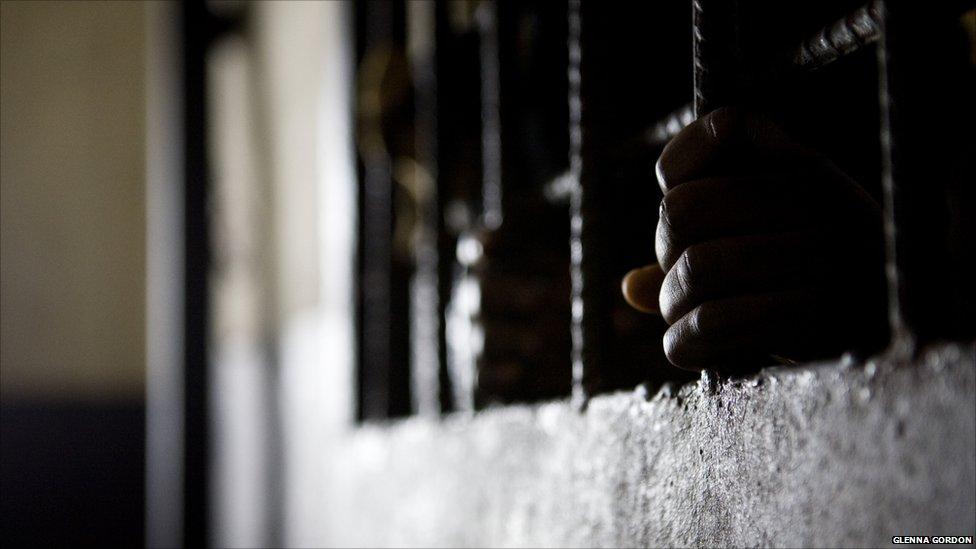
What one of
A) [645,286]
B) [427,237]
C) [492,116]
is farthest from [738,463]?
[427,237]

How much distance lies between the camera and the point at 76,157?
11.5 ft

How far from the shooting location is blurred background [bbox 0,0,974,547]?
130 centimetres

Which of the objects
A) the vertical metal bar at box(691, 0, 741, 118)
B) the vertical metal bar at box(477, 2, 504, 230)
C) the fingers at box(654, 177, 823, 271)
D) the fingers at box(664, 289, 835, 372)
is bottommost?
the fingers at box(664, 289, 835, 372)

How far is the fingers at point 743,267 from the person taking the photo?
55 cm

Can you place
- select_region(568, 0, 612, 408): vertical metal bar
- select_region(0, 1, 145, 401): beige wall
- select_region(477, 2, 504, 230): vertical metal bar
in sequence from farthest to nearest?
select_region(0, 1, 145, 401): beige wall < select_region(477, 2, 504, 230): vertical metal bar < select_region(568, 0, 612, 408): vertical metal bar

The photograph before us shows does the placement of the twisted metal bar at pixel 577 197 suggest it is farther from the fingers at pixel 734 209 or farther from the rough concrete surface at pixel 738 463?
the fingers at pixel 734 209

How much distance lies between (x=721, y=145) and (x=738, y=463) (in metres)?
0.20

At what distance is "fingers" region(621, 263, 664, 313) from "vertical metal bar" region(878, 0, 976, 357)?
0.27 meters

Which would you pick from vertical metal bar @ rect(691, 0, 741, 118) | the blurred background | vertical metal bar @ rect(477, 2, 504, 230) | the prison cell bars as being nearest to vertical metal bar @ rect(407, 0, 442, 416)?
the blurred background

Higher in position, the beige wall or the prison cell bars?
the beige wall

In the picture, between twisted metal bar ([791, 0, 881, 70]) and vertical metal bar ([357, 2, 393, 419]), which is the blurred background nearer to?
vertical metal bar ([357, 2, 393, 419])

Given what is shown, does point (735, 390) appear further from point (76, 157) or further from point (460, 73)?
point (76, 157)

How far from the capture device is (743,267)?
1.85 ft

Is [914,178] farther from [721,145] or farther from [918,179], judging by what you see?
[721,145]
